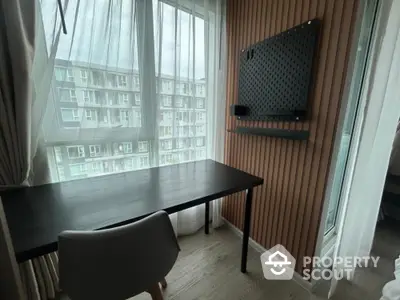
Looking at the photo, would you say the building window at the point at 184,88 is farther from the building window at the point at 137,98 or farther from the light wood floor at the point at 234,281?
the light wood floor at the point at 234,281

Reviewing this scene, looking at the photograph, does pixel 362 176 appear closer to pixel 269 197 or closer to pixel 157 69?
pixel 269 197

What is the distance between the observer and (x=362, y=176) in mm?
1167

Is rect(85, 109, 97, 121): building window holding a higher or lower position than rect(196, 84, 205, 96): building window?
lower

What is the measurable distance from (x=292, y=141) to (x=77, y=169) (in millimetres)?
1559

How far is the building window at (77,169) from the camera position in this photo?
1332 mm

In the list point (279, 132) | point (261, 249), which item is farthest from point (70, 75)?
point (261, 249)

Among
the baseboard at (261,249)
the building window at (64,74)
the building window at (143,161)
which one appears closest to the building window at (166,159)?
the building window at (143,161)

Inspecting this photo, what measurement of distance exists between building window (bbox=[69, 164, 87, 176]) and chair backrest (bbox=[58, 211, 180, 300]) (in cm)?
81

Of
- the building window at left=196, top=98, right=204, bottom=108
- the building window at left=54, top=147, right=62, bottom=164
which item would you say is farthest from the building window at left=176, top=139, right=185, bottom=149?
the building window at left=54, top=147, right=62, bottom=164

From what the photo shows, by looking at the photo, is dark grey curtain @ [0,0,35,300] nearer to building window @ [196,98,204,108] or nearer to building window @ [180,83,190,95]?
building window @ [180,83,190,95]

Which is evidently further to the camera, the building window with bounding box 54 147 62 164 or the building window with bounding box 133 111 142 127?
the building window with bounding box 133 111 142 127

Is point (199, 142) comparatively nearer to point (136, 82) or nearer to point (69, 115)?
point (136, 82)

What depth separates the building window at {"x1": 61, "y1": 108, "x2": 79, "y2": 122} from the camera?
124cm

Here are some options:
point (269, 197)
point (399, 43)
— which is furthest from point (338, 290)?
point (399, 43)
